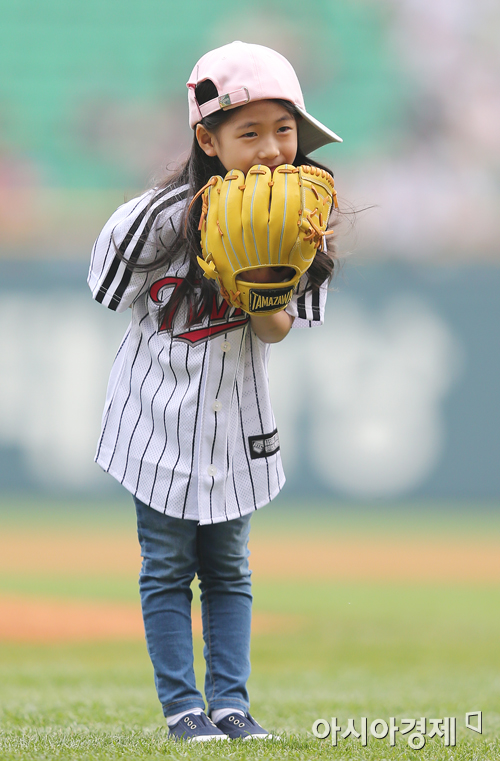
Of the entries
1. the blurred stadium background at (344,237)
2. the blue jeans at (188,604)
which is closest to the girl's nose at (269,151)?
the blue jeans at (188,604)

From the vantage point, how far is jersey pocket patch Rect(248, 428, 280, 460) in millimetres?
1763

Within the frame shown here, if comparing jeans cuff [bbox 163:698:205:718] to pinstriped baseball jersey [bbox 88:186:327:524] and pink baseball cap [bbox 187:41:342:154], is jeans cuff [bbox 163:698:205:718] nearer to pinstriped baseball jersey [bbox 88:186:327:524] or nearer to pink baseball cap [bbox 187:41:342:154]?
pinstriped baseball jersey [bbox 88:186:327:524]

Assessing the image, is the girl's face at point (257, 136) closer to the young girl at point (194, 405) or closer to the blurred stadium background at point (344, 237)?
the young girl at point (194, 405)

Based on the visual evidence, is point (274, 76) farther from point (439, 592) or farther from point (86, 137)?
point (86, 137)

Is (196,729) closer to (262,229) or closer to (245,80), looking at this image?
(262,229)

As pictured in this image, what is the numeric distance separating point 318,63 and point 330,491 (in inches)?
217

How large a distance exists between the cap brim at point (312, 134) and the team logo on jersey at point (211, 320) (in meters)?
0.33

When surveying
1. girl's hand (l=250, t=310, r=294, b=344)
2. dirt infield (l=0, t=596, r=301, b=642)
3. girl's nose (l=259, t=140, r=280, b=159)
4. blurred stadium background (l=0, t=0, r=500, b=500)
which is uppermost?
blurred stadium background (l=0, t=0, r=500, b=500)

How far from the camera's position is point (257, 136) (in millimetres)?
1602

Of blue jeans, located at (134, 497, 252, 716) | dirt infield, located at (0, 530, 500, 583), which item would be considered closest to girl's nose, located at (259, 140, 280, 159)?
blue jeans, located at (134, 497, 252, 716)

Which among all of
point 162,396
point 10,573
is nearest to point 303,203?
point 162,396

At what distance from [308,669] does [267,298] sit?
2.66 meters

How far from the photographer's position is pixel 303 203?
Result: 153cm

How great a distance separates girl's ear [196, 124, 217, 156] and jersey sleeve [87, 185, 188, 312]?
10 cm
